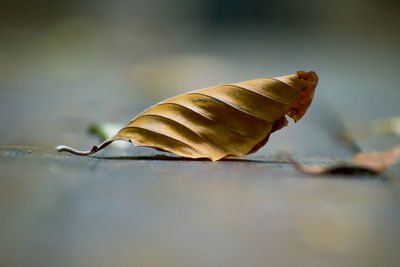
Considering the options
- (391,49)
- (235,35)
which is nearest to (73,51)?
(235,35)

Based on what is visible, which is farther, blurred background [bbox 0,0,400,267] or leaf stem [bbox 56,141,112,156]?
leaf stem [bbox 56,141,112,156]

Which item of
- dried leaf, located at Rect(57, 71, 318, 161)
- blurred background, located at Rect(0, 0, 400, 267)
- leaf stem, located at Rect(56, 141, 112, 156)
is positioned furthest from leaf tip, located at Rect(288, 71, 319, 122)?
leaf stem, located at Rect(56, 141, 112, 156)

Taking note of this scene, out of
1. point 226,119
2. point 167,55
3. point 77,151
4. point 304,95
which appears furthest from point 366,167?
point 167,55

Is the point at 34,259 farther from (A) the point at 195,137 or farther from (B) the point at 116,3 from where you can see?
(B) the point at 116,3

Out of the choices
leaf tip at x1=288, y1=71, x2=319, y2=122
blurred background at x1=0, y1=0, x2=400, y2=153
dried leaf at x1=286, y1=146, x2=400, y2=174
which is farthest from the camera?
blurred background at x1=0, y1=0, x2=400, y2=153

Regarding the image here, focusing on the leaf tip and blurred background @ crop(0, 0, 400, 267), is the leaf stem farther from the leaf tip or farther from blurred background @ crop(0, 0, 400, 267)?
the leaf tip

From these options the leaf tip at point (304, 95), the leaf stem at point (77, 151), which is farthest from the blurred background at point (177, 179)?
the leaf tip at point (304, 95)

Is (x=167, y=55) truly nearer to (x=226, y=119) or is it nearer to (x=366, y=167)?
(x=226, y=119)

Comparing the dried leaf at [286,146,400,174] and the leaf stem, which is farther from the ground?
the dried leaf at [286,146,400,174]
